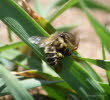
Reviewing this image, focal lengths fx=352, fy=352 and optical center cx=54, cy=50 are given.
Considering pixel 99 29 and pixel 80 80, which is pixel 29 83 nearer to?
pixel 80 80

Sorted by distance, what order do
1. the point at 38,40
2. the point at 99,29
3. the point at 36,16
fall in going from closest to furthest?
the point at 99,29, the point at 38,40, the point at 36,16

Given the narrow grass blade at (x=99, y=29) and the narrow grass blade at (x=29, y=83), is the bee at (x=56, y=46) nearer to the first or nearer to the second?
the narrow grass blade at (x=29, y=83)

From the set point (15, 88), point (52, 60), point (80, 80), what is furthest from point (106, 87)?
point (15, 88)

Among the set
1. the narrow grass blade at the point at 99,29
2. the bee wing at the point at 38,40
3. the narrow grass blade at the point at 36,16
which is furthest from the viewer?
the narrow grass blade at the point at 36,16

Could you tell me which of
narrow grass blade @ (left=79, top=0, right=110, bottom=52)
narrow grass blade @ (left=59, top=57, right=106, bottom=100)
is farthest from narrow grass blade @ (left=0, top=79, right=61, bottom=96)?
narrow grass blade @ (left=79, top=0, right=110, bottom=52)

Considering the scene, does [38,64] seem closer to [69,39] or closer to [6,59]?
[6,59]

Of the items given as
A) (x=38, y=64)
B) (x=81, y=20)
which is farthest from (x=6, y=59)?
(x=81, y=20)

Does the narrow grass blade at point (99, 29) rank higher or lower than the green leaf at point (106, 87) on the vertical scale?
higher

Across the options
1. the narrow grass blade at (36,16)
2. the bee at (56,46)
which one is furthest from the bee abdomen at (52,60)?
the narrow grass blade at (36,16)
